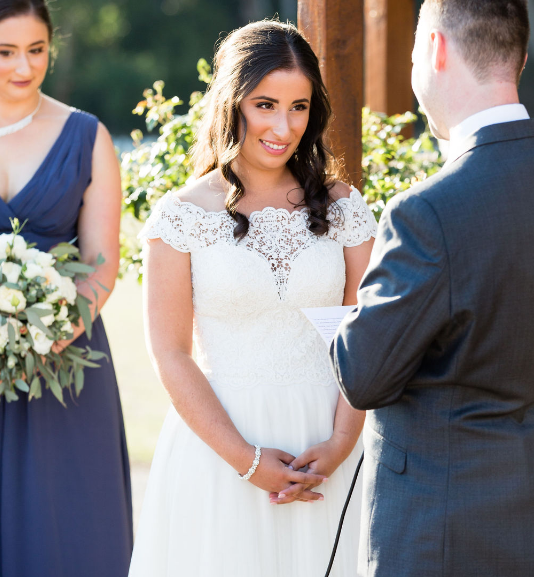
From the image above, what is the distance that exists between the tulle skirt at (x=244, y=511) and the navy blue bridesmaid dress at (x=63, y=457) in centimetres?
65

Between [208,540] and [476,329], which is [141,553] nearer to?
[208,540]

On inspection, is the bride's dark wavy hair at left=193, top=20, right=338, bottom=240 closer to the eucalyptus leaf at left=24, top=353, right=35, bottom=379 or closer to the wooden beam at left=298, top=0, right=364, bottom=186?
the wooden beam at left=298, top=0, right=364, bottom=186

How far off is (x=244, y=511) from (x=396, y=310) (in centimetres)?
103

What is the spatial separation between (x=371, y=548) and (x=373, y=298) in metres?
0.57

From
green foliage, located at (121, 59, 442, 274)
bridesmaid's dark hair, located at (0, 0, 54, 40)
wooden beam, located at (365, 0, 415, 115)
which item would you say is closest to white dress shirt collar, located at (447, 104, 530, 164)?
green foliage, located at (121, 59, 442, 274)

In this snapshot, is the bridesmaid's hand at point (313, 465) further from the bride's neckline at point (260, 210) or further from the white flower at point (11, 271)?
the white flower at point (11, 271)

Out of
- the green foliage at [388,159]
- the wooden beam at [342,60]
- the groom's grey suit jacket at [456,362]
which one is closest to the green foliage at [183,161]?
the green foliage at [388,159]

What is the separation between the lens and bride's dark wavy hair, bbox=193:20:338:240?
246cm

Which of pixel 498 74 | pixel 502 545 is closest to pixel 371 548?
pixel 502 545

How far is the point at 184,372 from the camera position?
2.42m

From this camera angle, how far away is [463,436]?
1.73 m

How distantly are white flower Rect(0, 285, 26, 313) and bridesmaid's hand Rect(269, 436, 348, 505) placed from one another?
97 cm

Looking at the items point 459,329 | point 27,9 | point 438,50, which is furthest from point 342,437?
point 27,9

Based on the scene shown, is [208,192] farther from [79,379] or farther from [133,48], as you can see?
[133,48]
